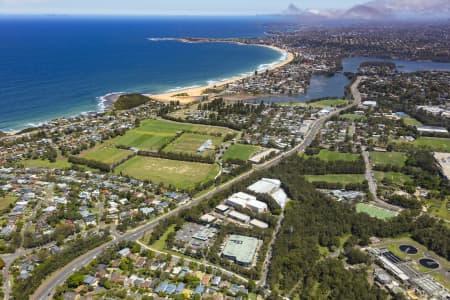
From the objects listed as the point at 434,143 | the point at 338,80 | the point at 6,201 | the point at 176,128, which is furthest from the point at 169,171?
the point at 338,80

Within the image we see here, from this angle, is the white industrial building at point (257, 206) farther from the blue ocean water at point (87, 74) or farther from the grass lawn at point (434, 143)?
the blue ocean water at point (87, 74)

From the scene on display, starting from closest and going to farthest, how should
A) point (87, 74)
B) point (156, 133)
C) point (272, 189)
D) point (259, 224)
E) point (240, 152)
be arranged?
point (259, 224)
point (272, 189)
point (240, 152)
point (156, 133)
point (87, 74)

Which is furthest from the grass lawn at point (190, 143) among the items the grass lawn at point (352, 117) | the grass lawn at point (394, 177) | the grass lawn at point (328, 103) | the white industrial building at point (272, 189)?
the grass lawn at point (328, 103)

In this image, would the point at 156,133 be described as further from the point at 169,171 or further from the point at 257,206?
the point at 257,206

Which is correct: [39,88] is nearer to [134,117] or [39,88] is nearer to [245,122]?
[134,117]

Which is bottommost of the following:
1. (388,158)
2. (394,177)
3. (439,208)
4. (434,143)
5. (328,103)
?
(439,208)

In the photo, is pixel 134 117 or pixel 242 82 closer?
pixel 134 117

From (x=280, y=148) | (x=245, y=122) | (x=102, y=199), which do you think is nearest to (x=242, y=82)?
(x=245, y=122)
